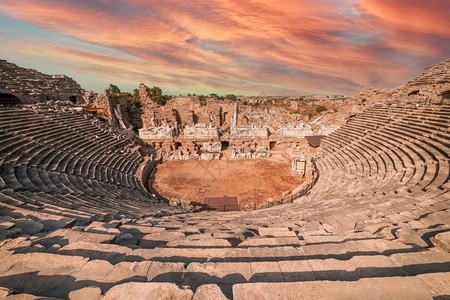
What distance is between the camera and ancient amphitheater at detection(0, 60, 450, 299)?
82.4 inches

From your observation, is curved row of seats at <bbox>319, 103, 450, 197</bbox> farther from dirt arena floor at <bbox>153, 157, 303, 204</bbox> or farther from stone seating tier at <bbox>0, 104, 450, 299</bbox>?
dirt arena floor at <bbox>153, 157, 303, 204</bbox>

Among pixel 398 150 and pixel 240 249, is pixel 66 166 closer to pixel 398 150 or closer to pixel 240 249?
pixel 240 249

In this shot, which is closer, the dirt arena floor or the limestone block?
the limestone block

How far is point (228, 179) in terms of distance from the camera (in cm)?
1742

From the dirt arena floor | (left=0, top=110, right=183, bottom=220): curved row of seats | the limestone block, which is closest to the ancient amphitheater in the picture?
the limestone block

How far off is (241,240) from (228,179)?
13486 millimetres

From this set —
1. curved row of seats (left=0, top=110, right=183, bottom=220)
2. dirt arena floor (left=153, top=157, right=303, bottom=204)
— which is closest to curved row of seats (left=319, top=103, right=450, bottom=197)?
dirt arena floor (left=153, top=157, right=303, bottom=204)

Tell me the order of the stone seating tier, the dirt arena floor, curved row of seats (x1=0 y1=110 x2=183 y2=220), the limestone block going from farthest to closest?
the dirt arena floor
curved row of seats (x1=0 y1=110 x2=183 y2=220)
the stone seating tier
the limestone block

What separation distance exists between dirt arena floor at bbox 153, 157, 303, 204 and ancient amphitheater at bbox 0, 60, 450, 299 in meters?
4.40

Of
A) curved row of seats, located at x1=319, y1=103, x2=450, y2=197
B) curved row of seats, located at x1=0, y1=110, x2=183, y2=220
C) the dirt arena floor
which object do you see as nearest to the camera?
curved row of seats, located at x1=0, y1=110, x2=183, y2=220

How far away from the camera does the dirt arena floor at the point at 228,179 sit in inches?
595

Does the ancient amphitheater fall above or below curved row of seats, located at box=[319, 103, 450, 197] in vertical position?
below

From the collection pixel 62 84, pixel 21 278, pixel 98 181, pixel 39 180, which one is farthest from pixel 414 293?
pixel 62 84

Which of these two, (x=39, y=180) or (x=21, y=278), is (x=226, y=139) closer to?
(x=39, y=180)
